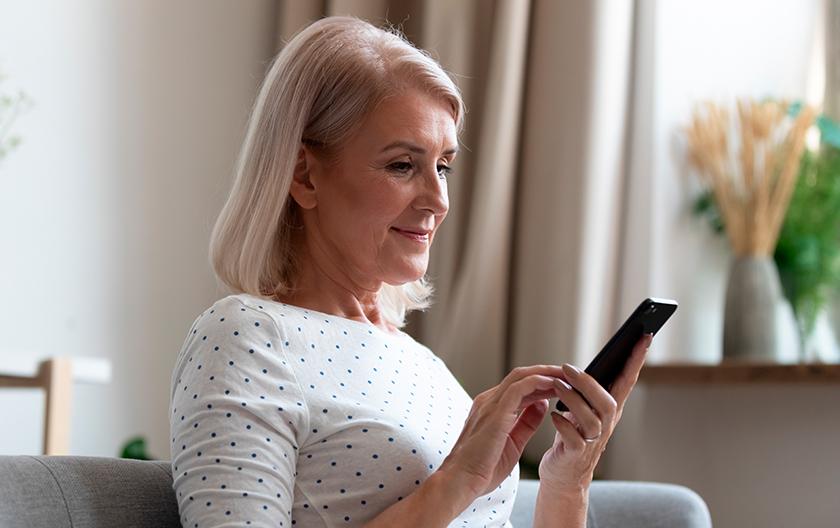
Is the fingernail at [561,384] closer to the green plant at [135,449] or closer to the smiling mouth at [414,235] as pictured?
the smiling mouth at [414,235]

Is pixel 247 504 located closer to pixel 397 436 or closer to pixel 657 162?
pixel 397 436

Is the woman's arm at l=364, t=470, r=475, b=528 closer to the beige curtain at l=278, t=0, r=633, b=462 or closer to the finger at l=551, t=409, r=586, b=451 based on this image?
the finger at l=551, t=409, r=586, b=451

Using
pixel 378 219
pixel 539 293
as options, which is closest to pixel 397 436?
pixel 378 219

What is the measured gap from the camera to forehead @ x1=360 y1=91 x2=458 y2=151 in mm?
1296

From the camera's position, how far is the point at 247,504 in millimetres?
1039

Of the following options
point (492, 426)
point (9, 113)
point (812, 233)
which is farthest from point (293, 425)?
point (812, 233)

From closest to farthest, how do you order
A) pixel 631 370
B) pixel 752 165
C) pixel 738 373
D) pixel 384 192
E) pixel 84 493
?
pixel 84 493
pixel 631 370
pixel 384 192
pixel 738 373
pixel 752 165

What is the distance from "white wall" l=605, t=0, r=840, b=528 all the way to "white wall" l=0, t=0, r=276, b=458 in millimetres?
943

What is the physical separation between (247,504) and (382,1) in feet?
6.17

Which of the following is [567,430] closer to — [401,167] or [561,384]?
[561,384]

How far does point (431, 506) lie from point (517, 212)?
1624mm

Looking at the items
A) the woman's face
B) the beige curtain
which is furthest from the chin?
the beige curtain

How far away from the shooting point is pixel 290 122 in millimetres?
1308

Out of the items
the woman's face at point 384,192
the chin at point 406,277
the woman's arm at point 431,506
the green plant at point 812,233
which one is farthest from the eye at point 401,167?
the green plant at point 812,233
